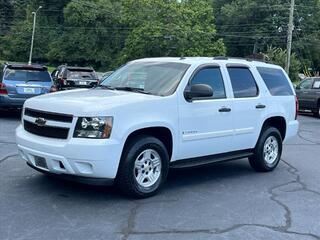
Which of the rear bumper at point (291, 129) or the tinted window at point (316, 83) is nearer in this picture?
the rear bumper at point (291, 129)

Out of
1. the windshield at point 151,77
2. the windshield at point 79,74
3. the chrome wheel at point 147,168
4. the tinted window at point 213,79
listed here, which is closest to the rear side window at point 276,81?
the tinted window at point 213,79

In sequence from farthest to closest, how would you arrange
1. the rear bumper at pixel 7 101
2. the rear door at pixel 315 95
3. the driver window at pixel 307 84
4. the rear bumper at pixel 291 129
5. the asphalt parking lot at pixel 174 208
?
the driver window at pixel 307 84 → the rear door at pixel 315 95 → the rear bumper at pixel 7 101 → the rear bumper at pixel 291 129 → the asphalt parking lot at pixel 174 208

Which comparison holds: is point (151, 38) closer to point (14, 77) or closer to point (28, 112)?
point (14, 77)

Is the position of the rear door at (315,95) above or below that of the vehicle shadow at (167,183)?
below

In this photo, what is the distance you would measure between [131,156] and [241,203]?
1.52m

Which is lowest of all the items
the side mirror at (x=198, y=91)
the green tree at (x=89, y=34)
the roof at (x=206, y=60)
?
the green tree at (x=89, y=34)

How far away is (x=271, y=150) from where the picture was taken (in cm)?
845

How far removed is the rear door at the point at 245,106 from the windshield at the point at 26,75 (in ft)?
25.5

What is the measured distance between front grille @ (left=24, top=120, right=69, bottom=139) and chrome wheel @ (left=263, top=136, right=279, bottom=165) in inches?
147

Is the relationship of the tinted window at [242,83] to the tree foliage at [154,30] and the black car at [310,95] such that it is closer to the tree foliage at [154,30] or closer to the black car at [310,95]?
the black car at [310,95]

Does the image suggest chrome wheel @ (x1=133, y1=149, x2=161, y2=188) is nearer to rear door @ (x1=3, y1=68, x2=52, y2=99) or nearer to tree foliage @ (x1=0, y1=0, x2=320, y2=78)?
rear door @ (x1=3, y1=68, x2=52, y2=99)

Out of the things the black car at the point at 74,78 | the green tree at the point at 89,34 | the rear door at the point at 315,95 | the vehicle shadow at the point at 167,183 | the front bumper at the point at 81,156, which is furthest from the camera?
the green tree at the point at 89,34

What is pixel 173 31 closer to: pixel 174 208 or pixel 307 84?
pixel 307 84

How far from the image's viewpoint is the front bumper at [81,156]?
5660 mm
